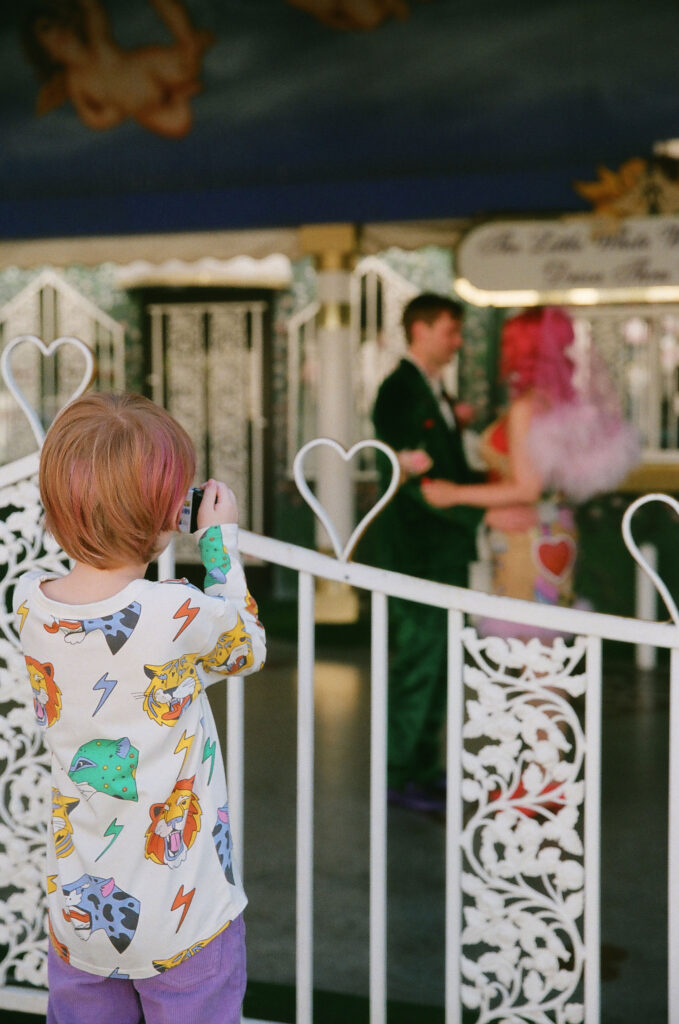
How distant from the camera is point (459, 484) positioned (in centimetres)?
335

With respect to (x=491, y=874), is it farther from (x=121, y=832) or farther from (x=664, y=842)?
(x=664, y=842)

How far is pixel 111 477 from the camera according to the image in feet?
4.21

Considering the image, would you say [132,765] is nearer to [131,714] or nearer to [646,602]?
[131,714]

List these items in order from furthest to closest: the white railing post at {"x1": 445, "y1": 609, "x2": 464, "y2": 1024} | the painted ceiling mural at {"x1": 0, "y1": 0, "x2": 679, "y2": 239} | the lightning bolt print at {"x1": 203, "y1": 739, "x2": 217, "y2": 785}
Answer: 1. the painted ceiling mural at {"x1": 0, "y1": 0, "x2": 679, "y2": 239}
2. the white railing post at {"x1": 445, "y1": 609, "x2": 464, "y2": 1024}
3. the lightning bolt print at {"x1": 203, "y1": 739, "x2": 217, "y2": 785}

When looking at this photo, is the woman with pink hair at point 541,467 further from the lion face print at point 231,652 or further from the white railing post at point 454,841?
the lion face print at point 231,652

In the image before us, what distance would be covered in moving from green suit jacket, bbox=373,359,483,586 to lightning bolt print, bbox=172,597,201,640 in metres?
2.03

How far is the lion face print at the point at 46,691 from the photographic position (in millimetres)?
1325

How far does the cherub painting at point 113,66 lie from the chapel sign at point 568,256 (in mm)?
1409

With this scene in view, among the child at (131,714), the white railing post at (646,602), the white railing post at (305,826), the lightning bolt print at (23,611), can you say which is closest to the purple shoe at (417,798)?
the white railing post at (305,826)

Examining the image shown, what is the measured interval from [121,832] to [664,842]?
2212mm

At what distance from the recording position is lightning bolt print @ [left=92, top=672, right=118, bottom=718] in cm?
129

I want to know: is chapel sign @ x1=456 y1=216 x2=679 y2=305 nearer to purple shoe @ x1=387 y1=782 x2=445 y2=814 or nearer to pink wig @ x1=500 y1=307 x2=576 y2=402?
pink wig @ x1=500 y1=307 x2=576 y2=402

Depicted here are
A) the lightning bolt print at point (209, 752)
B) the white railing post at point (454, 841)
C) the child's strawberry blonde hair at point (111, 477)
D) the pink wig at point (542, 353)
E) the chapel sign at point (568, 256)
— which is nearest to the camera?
the child's strawberry blonde hair at point (111, 477)

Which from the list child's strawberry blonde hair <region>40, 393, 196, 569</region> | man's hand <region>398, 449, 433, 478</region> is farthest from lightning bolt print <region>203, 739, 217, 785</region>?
man's hand <region>398, 449, 433, 478</region>
